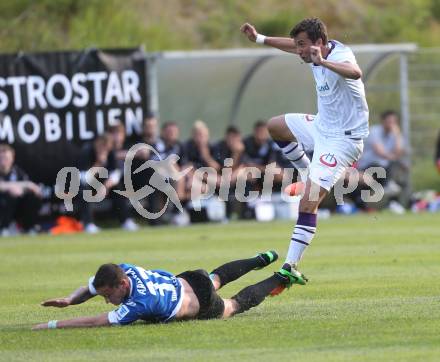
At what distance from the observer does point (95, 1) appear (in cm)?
3014

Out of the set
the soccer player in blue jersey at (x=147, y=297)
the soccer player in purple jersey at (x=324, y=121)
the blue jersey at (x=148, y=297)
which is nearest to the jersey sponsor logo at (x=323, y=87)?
the soccer player in purple jersey at (x=324, y=121)

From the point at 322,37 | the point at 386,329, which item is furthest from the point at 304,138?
the point at 386,329

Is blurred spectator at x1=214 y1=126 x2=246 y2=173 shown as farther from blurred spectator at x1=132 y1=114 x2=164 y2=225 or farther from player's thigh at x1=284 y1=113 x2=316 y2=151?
player's thigh at x1=284 y1=113 x2=316 y2=151

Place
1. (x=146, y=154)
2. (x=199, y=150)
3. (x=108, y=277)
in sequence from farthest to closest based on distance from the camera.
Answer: (x=199, y=150) < (x=146, y=154) < (x=108, y=277)

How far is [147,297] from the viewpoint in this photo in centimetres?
890

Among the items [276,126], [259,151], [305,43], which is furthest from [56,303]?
[259,151]

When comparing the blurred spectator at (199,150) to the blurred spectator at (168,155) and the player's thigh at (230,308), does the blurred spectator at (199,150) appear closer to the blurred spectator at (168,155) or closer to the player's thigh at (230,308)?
the blurred spectator at (168,155)

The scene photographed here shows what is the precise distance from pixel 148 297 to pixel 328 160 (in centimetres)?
287

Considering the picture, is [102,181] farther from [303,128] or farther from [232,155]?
[303,128]

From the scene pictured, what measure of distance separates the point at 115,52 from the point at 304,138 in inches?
442

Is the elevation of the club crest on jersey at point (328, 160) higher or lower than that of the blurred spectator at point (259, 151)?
higher

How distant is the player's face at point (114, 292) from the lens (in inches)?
344

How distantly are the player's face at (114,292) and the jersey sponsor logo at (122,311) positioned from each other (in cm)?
12

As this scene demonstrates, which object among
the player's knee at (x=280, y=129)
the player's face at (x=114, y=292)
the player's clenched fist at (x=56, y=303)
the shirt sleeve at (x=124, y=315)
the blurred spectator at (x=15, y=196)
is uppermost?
the player's knee at (x=280, y=129)
